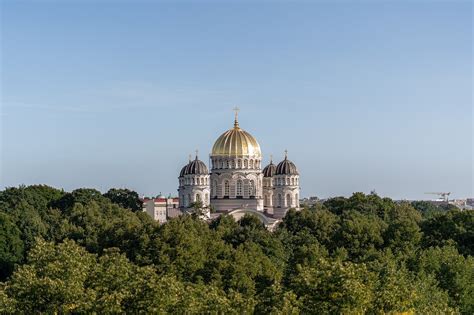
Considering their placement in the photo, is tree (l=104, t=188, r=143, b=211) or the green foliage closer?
the green foliage

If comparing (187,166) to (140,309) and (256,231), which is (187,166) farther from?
(140,309)

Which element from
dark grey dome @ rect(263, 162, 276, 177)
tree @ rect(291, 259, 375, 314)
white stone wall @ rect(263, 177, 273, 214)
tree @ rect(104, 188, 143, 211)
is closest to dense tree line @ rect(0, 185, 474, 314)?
tree @ rect(291, 259, 375, 314)

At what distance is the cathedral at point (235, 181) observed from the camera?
10944 cm

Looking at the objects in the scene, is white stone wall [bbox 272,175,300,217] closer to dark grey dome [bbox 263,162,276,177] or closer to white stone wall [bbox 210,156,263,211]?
white stone wall [bbox 210,156,263,211]

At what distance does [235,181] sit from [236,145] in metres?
4.38

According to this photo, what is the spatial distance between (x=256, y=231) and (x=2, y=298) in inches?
1243

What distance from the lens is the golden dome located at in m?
110

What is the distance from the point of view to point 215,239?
64.2 meters

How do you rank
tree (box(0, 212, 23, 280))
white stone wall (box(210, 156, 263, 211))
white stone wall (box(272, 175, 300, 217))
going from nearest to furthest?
tree (box(0, 212, 23, 280))
white stone wall (box(210, 156, 263, 211))
white stone wall (box(272, 175, 300, 217))

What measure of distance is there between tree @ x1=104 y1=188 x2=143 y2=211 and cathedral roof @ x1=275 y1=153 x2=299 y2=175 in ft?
58.3

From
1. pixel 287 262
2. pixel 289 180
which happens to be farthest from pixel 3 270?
pixel 289 180

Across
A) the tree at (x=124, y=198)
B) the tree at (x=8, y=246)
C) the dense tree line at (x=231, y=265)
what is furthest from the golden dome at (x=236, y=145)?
the tree at (x=8, y=246)

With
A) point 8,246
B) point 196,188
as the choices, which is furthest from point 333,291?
point 196,188

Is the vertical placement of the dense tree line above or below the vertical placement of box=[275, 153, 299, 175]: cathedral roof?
below
